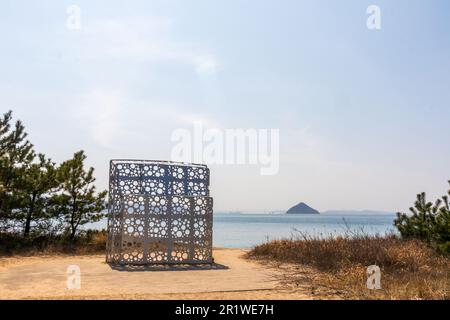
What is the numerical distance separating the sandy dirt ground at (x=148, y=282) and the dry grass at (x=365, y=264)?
0.91 m

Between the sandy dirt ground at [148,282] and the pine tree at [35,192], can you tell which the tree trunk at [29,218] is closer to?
the pine tree at [35,192]

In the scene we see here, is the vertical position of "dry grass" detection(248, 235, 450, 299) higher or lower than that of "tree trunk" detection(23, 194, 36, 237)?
lower

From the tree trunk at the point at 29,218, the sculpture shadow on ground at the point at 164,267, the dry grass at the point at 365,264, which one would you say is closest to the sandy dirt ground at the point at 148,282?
the sculpture shadow on ground at the point at 164,267

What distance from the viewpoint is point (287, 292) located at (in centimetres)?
735

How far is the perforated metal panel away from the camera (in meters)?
11.0

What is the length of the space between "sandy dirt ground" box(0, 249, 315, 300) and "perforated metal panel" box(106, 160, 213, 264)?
0.67m

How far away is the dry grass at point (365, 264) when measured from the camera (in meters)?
7.08

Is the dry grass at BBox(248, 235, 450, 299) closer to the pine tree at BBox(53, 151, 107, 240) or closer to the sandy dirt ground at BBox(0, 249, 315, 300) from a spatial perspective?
the sandy dirt ground at BBox(0, 249, 315, 300)

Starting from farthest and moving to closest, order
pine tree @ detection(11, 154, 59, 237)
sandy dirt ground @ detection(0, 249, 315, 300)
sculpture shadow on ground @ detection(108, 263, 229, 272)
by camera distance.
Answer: pine tree @ detection(11, 154, 59, 237)
sculpture shadow on ground @ detection(108, 263, 229, 272)
sandy dirt ground @ detection(0, 249, 315, 300)

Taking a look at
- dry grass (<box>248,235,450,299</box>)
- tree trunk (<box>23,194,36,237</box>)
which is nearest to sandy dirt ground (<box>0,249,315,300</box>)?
dry grass (<box>248,235,450,299</box>)

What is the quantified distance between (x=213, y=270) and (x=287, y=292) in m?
3.35

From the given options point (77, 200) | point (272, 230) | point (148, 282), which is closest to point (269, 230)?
point (272, 230)
